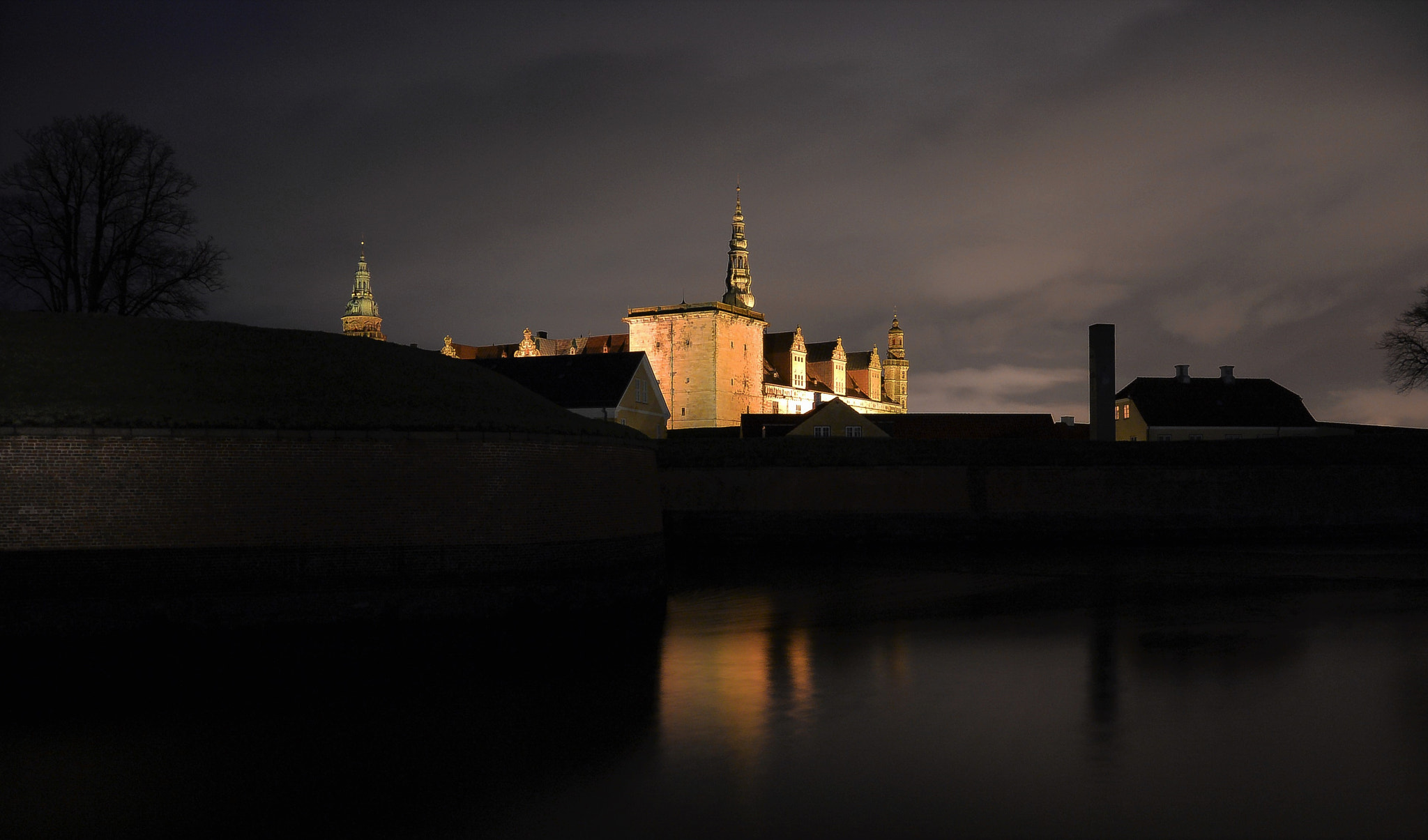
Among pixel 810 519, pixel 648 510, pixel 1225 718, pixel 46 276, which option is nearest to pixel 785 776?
pixel 1225 718

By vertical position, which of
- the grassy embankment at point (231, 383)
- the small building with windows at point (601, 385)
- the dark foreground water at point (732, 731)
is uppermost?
the small building with windows at point (601, 385)

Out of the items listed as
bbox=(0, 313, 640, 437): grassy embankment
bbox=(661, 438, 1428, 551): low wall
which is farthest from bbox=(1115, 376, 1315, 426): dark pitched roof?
bbox=(0, 313, 640, 437): grassy embankment

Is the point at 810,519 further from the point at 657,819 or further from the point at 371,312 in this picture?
the point at 371,312

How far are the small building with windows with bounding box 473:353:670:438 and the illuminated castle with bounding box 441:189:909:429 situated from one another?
25334mm

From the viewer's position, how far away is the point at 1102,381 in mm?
48594

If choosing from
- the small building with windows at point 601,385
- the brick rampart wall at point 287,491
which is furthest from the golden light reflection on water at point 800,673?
the small building with windows at point 601,385

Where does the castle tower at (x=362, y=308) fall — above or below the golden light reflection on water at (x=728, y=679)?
above

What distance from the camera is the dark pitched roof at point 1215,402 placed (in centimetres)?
5759

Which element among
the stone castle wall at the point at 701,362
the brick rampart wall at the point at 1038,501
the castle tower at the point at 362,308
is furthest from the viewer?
the castle tower at the point at 362,308

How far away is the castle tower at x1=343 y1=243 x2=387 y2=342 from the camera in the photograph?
498 feet

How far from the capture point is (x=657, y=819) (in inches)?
347

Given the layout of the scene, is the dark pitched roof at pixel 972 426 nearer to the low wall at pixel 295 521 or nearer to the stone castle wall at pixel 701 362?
the stone castle wall at pixel 701 362

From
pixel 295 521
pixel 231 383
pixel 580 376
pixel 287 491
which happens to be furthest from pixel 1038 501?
pixel 231 383

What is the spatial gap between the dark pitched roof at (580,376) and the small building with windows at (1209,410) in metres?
25.8
